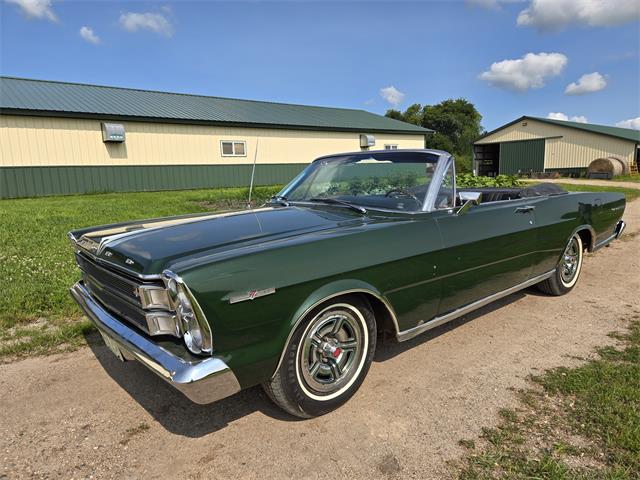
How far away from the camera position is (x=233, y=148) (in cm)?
1909

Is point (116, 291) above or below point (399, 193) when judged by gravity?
below

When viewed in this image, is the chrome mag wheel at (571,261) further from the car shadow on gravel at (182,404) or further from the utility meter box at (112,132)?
the utility meter box at (112,132)

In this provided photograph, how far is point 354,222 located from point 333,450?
1.40m

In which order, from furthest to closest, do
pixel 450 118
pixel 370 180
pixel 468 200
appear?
pixel 450 118 → pixel 370 180 → pixel 468 200

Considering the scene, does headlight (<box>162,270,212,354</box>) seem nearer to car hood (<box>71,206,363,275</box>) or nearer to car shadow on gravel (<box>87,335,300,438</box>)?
car hood (<box>71,206,363,275</box>)

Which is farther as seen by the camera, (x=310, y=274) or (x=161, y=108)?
(x=161, y=108)

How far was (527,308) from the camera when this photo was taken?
14.2ft

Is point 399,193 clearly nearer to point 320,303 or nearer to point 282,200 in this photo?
point 282,200

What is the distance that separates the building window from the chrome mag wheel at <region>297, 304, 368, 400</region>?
56.2 ft

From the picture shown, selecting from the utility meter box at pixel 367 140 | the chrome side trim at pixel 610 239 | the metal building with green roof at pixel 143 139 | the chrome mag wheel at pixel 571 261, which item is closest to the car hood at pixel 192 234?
the chrome mag wheel at pixel 571 261

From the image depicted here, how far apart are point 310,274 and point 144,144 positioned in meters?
16.1

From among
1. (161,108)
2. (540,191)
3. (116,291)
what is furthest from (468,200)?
(161,108)

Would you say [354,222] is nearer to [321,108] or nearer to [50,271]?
[50,271]

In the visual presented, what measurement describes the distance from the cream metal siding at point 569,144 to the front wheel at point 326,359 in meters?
31.3
